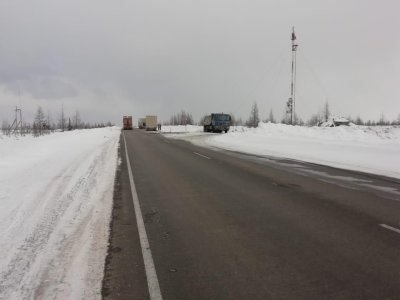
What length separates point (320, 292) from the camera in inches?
194

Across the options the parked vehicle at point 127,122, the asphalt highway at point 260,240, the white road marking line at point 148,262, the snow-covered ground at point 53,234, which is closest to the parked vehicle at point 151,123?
the parked vehicle at point 127,122

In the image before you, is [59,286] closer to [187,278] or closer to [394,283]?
[187,278]

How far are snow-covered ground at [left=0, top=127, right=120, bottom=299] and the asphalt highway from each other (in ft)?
0.94

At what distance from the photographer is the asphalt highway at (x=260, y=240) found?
5117 millimetres

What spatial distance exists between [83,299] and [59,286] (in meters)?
0.50

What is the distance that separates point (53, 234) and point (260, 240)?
3.31 m

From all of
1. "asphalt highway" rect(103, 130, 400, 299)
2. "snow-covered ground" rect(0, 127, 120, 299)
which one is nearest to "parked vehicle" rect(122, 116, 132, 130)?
"snow-covered ground" rect(0, 127, 120, 299)

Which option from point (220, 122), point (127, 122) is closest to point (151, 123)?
point (127, 122)

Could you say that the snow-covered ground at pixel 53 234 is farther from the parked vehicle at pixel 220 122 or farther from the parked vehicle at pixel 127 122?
the parked vehicle at pixel 127 122

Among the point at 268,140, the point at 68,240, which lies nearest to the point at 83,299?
the point at 68,240

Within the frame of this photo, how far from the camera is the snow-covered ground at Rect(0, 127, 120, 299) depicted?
5.20 m

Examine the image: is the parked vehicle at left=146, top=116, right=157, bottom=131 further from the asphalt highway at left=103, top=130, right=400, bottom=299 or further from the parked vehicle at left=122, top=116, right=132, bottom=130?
the asphalt highway at left=103, top=130, right=400, bottom=299

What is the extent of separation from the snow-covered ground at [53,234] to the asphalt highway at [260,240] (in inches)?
11.3

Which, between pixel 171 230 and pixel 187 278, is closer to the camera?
pixel 187 278
